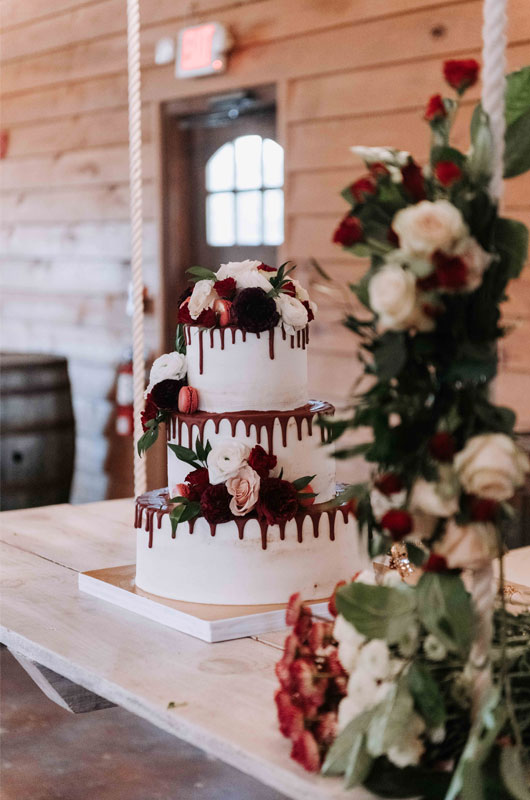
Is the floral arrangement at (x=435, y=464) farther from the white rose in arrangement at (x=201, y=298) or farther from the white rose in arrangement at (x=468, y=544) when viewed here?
the white rose in arrangement at (x=201, y=298)

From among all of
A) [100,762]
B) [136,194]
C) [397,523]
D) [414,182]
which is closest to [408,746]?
[397,523]

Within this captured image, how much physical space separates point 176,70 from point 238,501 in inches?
115

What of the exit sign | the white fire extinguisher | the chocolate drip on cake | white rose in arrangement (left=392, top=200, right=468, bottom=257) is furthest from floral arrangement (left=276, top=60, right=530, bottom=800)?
the white fire extinguisher

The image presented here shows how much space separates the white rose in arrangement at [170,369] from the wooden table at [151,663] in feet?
1.13

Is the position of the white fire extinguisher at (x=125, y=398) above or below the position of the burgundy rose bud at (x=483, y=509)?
below

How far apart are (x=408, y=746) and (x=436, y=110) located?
0.55 metres

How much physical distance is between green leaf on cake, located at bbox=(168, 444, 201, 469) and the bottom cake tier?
0.08 m

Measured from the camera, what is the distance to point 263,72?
12.0ft

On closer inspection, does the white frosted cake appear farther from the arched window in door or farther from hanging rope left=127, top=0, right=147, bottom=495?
the arched window in door

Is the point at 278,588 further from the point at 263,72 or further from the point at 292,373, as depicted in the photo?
the point at 263,72

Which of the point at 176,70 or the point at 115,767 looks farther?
the point at 176,70

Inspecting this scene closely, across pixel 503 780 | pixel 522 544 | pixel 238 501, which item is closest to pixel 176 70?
pixel 522 544

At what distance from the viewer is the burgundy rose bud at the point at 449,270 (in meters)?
0.84

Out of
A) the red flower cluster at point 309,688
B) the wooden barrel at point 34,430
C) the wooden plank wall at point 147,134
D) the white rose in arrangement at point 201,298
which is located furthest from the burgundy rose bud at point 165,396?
the wooden barrel at point 34,430
